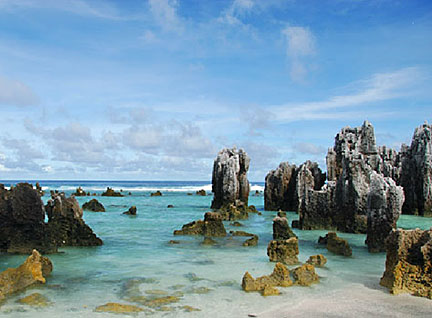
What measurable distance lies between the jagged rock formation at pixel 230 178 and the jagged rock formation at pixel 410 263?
21232 mm

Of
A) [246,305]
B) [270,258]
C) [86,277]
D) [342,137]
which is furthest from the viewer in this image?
[342,137]

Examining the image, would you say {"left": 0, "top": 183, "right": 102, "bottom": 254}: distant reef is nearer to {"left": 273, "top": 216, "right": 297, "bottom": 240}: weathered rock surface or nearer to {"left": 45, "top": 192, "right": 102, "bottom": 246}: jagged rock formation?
{"left": 45, "top": 192, "right": 102, "bottom": 246}: jagged rock formation

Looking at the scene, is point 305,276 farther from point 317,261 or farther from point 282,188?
point 282,188

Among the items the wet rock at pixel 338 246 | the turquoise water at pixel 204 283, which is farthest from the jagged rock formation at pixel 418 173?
the wet rock at pixel 338 246

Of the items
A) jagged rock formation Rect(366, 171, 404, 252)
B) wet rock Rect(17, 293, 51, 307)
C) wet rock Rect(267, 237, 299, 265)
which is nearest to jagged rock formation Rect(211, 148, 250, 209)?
jagged rock formation Rect(366, 171, 404, 252)

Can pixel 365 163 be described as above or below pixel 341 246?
above

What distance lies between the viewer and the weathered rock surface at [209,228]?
17766 millimetres

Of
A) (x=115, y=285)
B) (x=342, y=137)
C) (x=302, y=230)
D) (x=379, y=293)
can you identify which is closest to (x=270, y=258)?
(x=379, y=293)

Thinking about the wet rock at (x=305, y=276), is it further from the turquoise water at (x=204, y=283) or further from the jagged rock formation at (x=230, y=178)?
the jagged rock formation at (x=230, y=178)

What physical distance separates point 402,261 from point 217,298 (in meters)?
3.80

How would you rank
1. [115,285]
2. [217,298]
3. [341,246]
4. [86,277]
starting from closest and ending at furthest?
[217,298] → [115,285] → [86,277] → [341,246]

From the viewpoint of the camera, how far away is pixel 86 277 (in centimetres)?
1013

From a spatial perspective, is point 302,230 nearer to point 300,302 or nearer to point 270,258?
point 270,258

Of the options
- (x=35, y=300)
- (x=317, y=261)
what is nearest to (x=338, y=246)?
(x=317, y=261)
